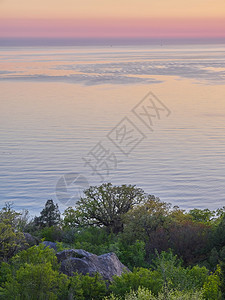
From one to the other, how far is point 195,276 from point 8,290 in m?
6.86

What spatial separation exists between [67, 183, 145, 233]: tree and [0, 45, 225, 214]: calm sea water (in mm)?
6661

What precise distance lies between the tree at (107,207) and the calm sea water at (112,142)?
21.9 feet

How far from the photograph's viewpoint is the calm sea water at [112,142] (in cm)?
4066

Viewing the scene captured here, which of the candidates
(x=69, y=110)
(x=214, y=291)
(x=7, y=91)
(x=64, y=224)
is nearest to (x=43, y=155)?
(x=64, y=224)

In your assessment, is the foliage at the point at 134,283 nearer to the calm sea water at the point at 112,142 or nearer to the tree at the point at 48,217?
the tree at the point at 48,217

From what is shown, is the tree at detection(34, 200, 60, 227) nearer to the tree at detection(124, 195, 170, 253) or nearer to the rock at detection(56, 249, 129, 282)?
the tree at detection(124, 195, 170, 253)

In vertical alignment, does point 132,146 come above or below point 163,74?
below

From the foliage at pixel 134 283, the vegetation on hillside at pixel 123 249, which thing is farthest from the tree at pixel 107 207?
the foliage at pixel 134 283

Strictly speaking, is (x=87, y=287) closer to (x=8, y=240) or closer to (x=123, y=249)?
(x=8, y=240)

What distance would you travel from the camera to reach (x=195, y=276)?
1877 centimetres

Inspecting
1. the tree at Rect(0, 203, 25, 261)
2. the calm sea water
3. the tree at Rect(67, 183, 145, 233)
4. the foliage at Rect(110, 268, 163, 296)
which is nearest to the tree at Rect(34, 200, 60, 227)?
the tree at Rect(67, 183, 145, 233)

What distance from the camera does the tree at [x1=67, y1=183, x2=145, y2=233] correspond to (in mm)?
30734

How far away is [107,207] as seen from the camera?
30891 mm

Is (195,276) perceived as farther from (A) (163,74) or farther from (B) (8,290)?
(A) (163,74)
